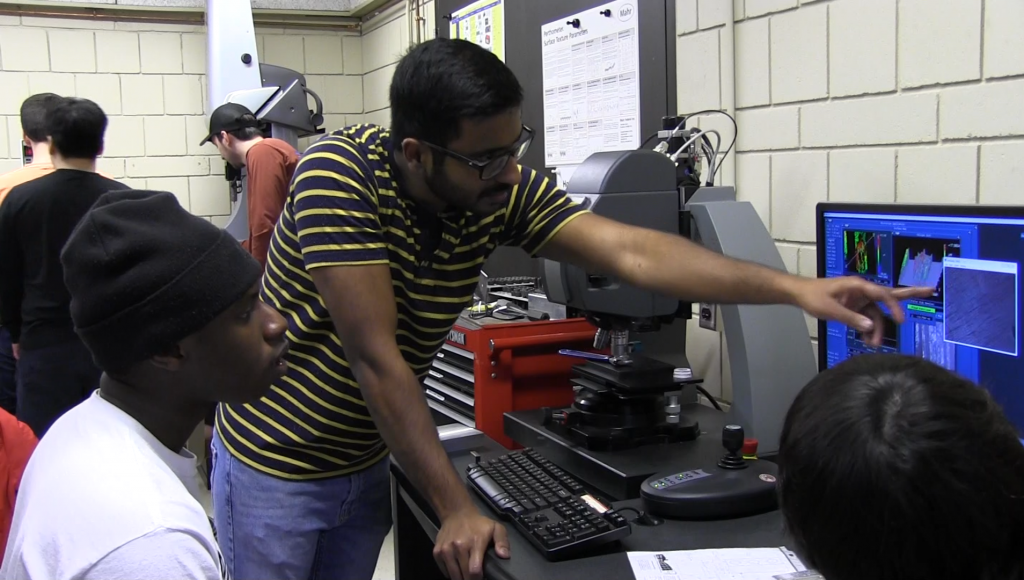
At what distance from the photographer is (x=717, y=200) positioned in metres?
1.68

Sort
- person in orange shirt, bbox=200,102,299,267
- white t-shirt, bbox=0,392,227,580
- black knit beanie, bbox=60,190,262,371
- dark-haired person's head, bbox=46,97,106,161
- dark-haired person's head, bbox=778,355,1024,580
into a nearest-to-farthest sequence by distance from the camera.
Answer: dark-haired person's head, bbox=778,355,1024,580 → white t-shirt, bbox=0,392,227,580 → black knit beanie, bbox=60,190,262,371 → dark-haired person's head, bbox=46,97,106,161 → person in orange shirt, bbox=200,102,299,267

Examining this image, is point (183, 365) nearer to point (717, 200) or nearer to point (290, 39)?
point (717, 200)

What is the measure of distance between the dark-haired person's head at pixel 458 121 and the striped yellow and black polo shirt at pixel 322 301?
7cm

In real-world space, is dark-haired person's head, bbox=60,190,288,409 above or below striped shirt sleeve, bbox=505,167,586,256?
below

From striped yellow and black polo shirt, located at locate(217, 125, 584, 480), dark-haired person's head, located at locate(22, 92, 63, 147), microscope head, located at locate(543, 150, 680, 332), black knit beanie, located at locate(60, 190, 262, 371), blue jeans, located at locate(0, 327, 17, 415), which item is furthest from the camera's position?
blue jeans, located at locate(0, 327, 17, 415)

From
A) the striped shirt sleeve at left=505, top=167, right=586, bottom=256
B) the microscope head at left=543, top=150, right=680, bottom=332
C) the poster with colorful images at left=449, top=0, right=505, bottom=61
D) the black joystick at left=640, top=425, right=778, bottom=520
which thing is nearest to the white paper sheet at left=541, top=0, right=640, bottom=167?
the poster with colorful images at left=449, top=0, right=505, bottom=61

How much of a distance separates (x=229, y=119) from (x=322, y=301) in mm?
2482

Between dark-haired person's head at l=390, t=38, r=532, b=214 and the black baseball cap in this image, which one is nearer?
dark-haired person's head at l=390, t=38, r=532, b=214

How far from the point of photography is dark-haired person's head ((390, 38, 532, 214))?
4.36ft

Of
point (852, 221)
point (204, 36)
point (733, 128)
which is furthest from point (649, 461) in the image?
point (204, 36)

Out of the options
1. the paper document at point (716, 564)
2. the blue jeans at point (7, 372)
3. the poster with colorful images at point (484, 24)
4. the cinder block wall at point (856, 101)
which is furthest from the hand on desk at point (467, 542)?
the blue jeans at point (7, 372)

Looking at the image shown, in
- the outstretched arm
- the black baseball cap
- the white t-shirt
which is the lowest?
the white t-shirt

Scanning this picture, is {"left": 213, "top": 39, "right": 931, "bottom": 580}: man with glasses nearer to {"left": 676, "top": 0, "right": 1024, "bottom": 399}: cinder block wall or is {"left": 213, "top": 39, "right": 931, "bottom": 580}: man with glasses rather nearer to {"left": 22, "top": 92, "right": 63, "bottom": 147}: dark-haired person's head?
{"left": 676, "top": 0, "right": 1024, "bottom": 399}: cinder block wall

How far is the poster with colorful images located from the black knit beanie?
7.66ft
